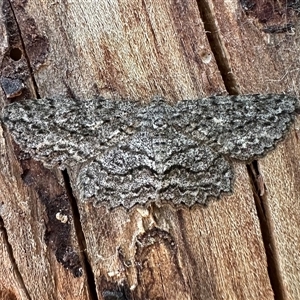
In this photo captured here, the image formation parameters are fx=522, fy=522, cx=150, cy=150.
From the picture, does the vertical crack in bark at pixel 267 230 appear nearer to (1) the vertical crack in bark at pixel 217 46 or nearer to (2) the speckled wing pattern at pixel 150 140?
(2) the speckled wing pattern at pixel 150 140

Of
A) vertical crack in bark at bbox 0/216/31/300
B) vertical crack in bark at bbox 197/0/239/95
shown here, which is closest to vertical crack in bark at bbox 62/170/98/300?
vertical crack in bark at bbox 0/216/31/300

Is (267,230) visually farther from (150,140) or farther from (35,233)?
(35,233)

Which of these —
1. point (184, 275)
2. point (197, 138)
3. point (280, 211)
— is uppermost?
point (197, 138)

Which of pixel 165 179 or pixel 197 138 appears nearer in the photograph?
pixel 165 179

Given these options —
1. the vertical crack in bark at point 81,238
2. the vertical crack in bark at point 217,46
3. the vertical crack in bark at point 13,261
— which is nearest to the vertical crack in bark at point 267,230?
the vertical crack in bark at point 217,46

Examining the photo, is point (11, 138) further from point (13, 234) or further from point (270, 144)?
point (270, 144)

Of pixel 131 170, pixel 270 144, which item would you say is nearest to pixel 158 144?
pixel 131 170
